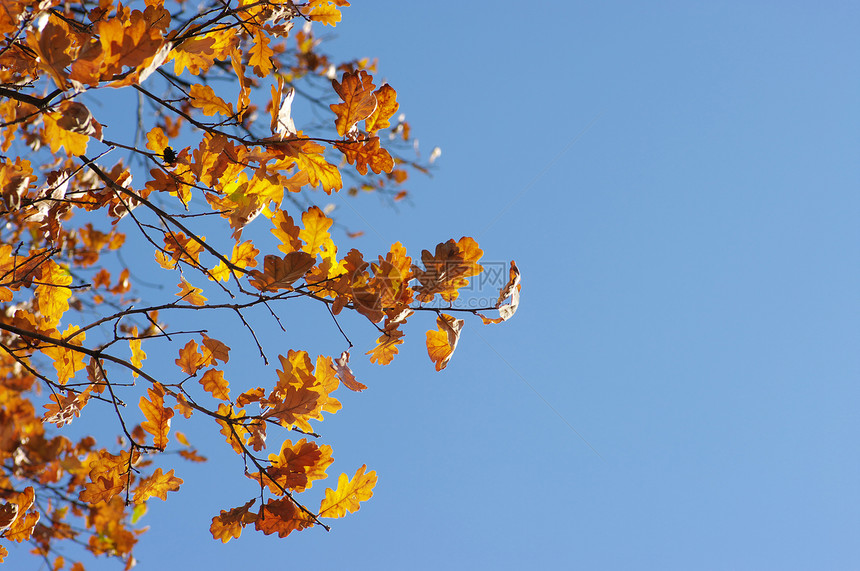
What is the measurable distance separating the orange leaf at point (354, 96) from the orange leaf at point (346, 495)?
1145 millimetres

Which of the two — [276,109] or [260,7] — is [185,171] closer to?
[276,109]

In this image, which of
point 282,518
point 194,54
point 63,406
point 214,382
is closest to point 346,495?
point 282,518

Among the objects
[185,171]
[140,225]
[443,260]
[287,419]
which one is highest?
[185,171]

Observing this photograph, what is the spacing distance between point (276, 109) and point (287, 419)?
0.95 m

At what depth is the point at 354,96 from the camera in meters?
1.52

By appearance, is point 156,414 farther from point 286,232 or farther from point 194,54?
point 194,54

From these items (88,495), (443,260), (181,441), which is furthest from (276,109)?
(181,441)

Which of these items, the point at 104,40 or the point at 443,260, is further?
the point at 443,260

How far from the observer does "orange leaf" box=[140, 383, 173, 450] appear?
1.81m

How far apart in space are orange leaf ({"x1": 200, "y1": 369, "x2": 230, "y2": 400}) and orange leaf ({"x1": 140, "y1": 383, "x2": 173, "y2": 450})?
14cm

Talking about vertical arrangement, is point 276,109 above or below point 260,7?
below

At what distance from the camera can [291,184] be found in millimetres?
1783

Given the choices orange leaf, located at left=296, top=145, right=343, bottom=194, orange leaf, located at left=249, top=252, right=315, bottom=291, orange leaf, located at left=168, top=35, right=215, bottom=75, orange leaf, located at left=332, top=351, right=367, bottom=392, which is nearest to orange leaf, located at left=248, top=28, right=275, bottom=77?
orange leaf, located at left=168, top=35, right=215, bottom=75

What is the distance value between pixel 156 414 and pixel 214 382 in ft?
0.68
